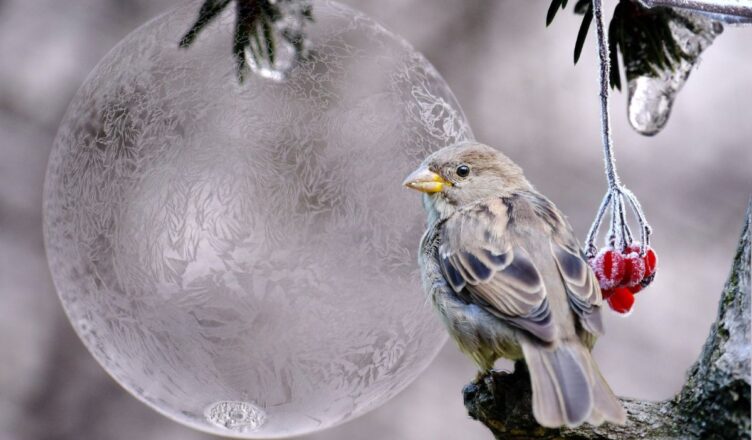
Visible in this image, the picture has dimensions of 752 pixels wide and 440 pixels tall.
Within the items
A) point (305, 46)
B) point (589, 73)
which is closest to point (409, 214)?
point (305, 46)

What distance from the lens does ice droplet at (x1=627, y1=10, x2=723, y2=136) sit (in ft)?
4.43

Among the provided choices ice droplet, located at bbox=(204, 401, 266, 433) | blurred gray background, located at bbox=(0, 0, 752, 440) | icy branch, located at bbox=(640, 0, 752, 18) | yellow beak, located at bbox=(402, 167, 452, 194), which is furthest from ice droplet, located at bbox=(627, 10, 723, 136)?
blurred gray background, located at bbox=(0, 0, 752, 440)

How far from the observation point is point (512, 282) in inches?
45.7

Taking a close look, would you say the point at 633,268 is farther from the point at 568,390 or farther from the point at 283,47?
the point at 283,47

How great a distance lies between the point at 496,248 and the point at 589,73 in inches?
53.2

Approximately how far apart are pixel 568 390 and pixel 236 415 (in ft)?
1.46

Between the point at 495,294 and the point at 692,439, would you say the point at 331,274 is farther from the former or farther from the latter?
the point at 692,439

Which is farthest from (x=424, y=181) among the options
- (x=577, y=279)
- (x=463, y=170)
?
(x=577, y=279)

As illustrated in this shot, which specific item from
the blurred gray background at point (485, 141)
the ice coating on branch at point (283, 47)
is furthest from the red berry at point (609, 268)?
the blurred gray background at point (485, 141)

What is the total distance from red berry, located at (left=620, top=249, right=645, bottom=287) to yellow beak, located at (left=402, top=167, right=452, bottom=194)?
26 cm

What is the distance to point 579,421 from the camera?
38.8 inches

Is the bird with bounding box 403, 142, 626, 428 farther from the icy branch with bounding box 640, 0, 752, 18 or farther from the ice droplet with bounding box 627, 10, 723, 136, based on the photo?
the icy branch with bounding box 640, 0, 752, 18

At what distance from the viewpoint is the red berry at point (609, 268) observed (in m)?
1.17

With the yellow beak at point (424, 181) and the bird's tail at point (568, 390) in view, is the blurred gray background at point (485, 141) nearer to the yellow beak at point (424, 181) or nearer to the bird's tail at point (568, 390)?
the yellow beak at point (424, 181)
